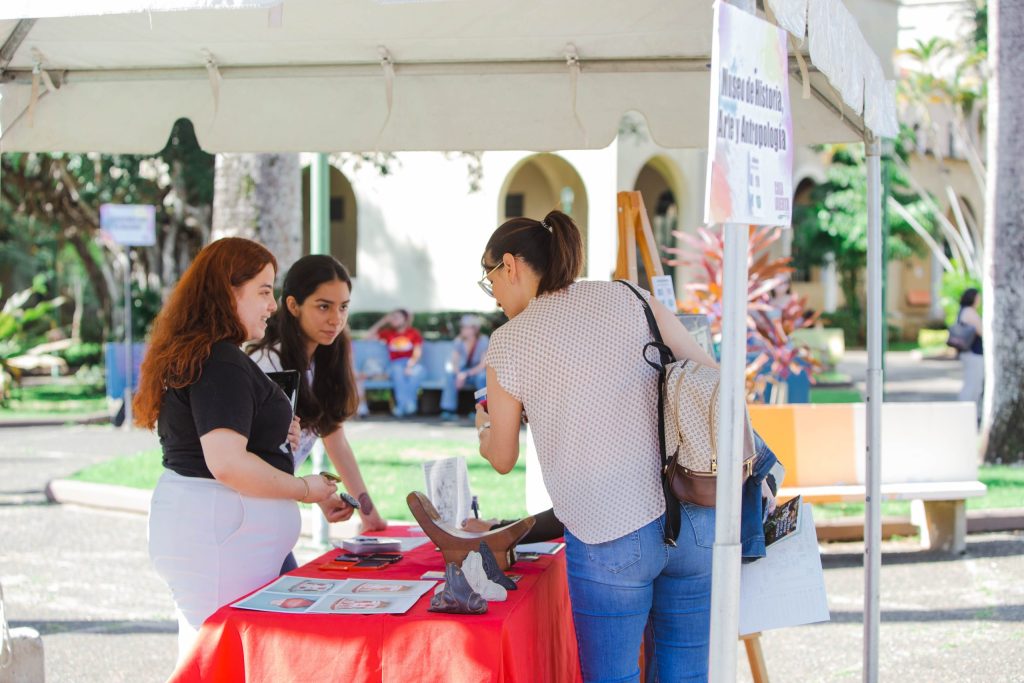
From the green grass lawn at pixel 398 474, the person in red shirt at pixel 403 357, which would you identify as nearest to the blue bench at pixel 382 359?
the person in red shirt at pixel 403 357

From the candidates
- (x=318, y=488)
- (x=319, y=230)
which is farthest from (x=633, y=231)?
(x=319, y=230)

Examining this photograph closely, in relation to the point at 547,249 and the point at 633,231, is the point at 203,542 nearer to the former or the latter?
the point at 547,249

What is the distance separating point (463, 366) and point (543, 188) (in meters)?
14.0

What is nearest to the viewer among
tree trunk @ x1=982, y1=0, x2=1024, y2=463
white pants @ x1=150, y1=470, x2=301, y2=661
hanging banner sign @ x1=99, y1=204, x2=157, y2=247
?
white pants @ x1=150, y1=470, x2=301, y2=661

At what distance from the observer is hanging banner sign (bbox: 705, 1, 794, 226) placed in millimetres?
2475

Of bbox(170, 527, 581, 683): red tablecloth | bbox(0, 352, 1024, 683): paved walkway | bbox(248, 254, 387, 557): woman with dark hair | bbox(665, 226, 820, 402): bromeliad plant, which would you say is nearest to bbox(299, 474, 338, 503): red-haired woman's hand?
bbox(248, 254, 387, 557): woman with dark hair

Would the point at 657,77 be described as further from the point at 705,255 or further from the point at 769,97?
the point at 705,255

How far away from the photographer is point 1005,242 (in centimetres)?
1141

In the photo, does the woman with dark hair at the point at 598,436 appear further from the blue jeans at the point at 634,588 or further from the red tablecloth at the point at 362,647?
the red tablecloth at the point at 362,647

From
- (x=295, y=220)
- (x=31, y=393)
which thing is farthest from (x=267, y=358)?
(x=31, y=393)

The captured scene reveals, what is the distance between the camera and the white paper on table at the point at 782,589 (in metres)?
3.50

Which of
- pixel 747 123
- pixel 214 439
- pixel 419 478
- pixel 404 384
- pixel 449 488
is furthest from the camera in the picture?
pixel 404 384

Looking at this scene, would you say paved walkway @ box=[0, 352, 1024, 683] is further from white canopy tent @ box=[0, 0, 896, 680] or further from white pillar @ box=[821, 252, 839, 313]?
white pillar @ box=[821, 252, 839, 313]

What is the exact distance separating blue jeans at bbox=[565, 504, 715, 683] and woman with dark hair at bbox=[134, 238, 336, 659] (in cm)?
97
